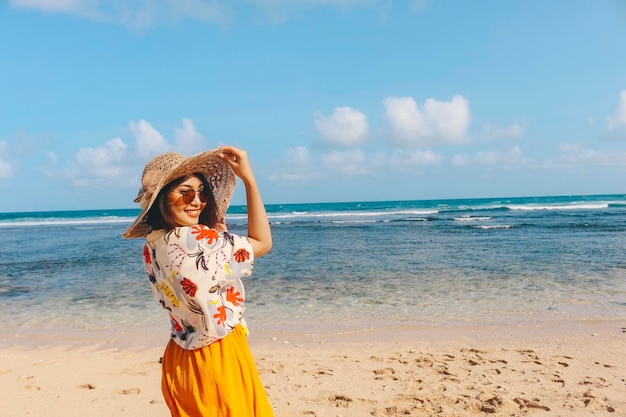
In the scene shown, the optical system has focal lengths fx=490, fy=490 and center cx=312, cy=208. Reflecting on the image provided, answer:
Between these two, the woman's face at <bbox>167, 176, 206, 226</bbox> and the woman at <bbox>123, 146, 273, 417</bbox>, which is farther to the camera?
the woman's face at <bbox>167, 176, 206, 226</bbox>

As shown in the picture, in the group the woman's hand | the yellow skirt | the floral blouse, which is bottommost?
the yellow skirt

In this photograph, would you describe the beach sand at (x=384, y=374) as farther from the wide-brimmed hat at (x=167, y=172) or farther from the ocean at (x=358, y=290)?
the wide-brimmed hat at (x=167, y=172)

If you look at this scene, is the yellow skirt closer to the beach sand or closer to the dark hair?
the dark hair

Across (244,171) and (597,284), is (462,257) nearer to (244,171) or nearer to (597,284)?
(597,284)

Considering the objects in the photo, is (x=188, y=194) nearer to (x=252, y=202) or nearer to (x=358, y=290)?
(x=252, y=202)

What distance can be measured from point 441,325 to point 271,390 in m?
3.07

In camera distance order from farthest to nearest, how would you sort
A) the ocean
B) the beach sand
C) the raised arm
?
the ocean → the beach sand → the raised arm

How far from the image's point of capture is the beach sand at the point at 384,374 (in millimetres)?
4062

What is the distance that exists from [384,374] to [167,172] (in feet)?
12.0

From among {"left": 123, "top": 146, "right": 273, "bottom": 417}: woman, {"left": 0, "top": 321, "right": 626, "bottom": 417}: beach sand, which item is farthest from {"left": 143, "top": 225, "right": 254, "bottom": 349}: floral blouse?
{"left": 0, "top": 321, "right": 626, "bottom": 417}: beach sand

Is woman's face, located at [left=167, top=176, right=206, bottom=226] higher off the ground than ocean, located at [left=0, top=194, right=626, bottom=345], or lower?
higher

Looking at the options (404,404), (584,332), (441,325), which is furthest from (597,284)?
(404,404)

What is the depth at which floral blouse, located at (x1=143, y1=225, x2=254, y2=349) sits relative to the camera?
180 cm

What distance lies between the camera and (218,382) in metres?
1.88
